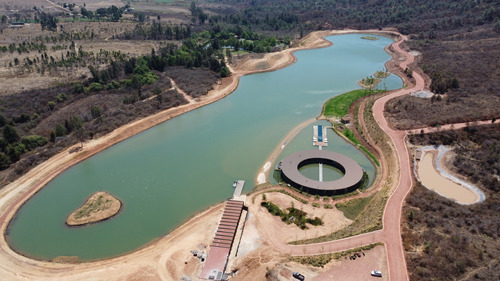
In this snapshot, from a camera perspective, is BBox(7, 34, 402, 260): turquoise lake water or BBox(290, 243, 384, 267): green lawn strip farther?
BBox(7, 34, 402, 260): turquoise lake water

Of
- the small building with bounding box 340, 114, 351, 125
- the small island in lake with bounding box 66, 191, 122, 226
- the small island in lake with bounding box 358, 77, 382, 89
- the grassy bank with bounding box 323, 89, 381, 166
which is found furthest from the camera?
the small island in lake with bounding box 358, 77, 382, 89

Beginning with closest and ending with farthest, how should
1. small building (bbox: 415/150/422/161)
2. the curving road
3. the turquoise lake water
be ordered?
1. the curving road
2. the turquoise lake water
3. small building (bbox: 415/150/422/161)

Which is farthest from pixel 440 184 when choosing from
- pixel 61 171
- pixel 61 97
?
pixel 61 97

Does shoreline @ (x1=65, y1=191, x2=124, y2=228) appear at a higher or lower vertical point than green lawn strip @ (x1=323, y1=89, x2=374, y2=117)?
lower

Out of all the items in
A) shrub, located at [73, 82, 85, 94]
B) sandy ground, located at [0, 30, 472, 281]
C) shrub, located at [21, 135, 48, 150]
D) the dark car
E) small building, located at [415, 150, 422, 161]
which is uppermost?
shrub, located at [73, 82, 85, 94]

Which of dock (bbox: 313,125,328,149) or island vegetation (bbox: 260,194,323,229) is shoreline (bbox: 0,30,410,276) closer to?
island vegetation (bbox: 260,194,323,229)

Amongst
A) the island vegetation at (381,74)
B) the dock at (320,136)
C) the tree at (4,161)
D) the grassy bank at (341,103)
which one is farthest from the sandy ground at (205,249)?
the island vegetation at (381,74)

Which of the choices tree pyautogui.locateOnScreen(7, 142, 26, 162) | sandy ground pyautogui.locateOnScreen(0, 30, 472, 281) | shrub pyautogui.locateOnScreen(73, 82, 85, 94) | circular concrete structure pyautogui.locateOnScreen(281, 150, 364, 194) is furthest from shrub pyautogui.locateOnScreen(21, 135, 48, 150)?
circular concrete structure pyautogui.locateOnScreen(281, 150, 364, 194)
